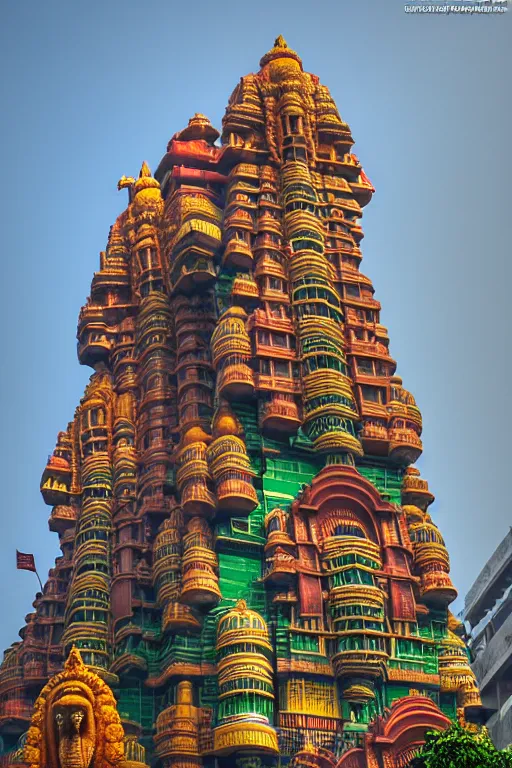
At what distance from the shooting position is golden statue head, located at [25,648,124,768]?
30.3 meters

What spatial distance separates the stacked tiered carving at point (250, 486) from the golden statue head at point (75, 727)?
469cm

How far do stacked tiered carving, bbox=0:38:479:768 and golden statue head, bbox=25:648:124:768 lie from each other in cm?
469

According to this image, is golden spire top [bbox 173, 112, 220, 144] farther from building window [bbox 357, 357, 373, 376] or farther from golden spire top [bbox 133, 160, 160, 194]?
building window [bbox 357, 357, 373, 376]

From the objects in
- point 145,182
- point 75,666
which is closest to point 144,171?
point 145,182

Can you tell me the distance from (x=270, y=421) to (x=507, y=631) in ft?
58.3

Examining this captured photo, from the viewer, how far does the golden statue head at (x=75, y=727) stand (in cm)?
3034

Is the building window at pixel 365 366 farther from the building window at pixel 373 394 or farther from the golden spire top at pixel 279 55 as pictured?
the golden spire top at pixel 279 55

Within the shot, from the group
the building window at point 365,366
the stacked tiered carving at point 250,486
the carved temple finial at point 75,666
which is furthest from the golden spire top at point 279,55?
the carved temple finial at point 75,666

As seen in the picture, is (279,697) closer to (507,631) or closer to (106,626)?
(106,626)

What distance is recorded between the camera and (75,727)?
30.3 meters

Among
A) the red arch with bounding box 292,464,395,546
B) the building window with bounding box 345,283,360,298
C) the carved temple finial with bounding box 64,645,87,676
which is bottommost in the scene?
the carved temple finial with bounding box 64,645,87,676

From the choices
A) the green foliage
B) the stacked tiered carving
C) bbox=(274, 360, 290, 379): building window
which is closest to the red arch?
the stacked tiered carving

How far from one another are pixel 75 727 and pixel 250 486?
406 inches

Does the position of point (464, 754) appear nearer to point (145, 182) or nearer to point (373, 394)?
point (373, 394)
